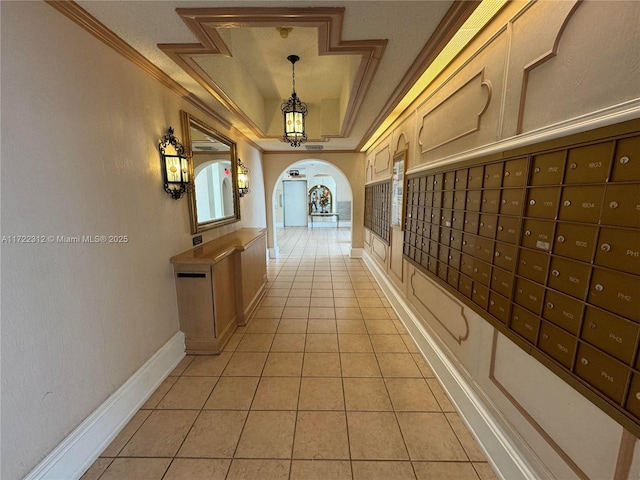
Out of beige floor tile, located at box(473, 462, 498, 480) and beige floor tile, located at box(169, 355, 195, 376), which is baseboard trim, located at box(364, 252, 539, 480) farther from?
beige floor tile, located at box(169, 355, 195, 376)

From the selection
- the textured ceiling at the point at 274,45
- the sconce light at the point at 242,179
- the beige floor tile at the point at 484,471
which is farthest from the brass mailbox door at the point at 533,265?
the sconce light at the point at 242,179

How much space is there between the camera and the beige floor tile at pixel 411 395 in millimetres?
1805

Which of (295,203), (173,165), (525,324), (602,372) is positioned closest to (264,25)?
(173,165)

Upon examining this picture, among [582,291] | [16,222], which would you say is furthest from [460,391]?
[16,222]

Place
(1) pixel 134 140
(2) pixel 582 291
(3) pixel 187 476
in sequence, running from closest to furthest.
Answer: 1. (2) pixel 582 291
2. (3) pixel 187 476
3. (1) pixel 134 140

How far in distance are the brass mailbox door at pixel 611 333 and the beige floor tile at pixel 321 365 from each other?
1677mm

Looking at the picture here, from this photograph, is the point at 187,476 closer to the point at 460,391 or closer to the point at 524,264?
the point at 460,391

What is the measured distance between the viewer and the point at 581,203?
0.94 meters

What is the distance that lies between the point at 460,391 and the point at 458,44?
2354 mm

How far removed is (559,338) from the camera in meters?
1.03

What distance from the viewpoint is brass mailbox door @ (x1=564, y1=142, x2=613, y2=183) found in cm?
86

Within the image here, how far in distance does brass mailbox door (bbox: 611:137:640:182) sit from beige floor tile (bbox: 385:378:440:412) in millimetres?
1693

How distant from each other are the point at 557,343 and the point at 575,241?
16.5 inches

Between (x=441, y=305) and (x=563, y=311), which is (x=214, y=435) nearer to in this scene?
(x=441, y=305)
